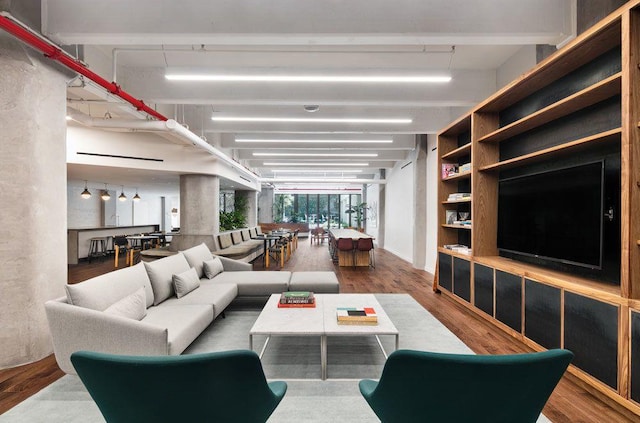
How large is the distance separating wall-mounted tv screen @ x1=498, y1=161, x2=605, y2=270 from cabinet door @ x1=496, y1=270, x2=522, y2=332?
0.38m

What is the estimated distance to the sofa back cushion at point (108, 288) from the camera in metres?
2.40

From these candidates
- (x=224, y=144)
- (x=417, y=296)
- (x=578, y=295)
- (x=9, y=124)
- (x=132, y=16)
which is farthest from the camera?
(x=224, y=144)

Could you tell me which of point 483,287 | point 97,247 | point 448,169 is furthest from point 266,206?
point 483,287

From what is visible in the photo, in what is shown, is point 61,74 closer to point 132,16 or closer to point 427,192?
point 132,16

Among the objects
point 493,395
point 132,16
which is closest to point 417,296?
point 493,395

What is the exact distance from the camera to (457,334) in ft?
11.3

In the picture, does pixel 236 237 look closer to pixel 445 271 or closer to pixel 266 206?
pixel 445 271

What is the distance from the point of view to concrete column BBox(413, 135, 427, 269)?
304 inches

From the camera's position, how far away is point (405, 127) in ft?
20.2

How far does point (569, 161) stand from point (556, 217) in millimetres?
578

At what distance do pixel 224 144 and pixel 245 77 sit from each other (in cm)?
488

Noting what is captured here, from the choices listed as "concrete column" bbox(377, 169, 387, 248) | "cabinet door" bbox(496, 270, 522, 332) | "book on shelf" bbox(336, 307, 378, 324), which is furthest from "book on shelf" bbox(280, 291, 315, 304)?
"concrete column" bbox(377, 169, 387, 248)

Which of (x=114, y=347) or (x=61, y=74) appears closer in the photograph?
(x=114, y=347)

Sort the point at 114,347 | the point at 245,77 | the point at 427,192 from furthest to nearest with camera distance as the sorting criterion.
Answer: the point at 427,192 → the point at 245,77 → the point at 114,347
